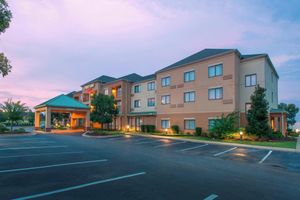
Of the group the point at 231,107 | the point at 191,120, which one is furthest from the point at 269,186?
the point at 191,120

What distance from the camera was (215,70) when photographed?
26.8 meters

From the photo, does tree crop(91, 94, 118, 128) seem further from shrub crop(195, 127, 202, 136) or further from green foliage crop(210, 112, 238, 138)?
green foliage crop(210, 112, 238, 138)

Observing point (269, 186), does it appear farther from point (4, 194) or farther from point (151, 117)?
point (151, 117)

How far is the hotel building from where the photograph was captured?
2481cm

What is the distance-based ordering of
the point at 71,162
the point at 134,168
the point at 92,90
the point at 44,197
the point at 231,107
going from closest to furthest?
the point at 44,197 < the point at 134,168 < the point at 71,162 < the point at 231,107 < the point at 92,90

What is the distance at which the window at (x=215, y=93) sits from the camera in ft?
85.2

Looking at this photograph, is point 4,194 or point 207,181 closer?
point 4,194

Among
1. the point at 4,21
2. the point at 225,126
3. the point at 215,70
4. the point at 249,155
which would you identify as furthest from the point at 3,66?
the point at 215,70

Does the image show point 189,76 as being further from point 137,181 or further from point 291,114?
point 137,181

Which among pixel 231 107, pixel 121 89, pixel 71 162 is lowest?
pixel 71 162

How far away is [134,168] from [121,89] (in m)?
31.9

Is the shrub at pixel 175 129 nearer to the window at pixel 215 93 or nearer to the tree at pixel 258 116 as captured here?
the window at pixel 215 93

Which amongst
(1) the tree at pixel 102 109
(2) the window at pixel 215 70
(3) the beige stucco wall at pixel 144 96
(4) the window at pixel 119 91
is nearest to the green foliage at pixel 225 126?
(2) the window at pixel 215 70

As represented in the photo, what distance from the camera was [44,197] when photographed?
17.2 ft
